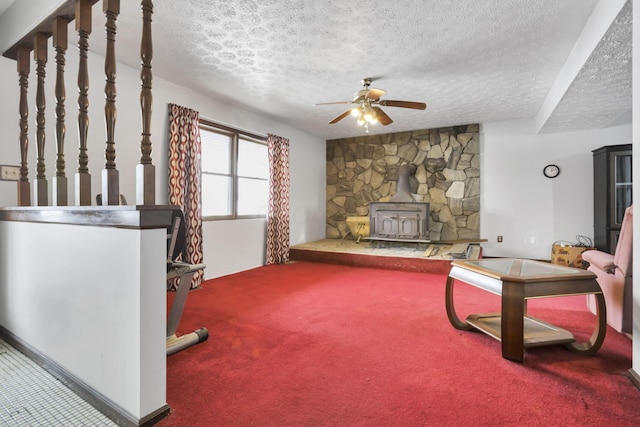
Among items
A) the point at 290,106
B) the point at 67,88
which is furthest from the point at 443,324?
the point at 67,88

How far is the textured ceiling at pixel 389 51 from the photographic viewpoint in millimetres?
2209

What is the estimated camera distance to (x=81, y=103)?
1664 millimetres

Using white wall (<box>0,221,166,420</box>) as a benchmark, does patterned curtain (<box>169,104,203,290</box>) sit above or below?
above

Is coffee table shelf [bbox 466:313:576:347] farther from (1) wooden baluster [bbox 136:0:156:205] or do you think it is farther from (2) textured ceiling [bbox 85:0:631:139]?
(1) wooden baluster [bbox 136:0:156:205]

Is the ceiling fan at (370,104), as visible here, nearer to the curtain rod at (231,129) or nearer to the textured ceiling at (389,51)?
the textured ceiling at (389,51)

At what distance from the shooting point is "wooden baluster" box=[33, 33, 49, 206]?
2.09 m

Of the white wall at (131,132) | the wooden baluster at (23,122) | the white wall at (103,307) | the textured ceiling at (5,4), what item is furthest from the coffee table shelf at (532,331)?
the textured ceiling at (5,4)

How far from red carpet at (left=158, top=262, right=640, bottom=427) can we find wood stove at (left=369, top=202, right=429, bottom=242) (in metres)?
2.26

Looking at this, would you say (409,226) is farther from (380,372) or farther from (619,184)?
(380,372)

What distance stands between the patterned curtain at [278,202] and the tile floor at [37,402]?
323cm

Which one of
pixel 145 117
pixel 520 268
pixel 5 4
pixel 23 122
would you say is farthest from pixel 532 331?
pixel 5 4

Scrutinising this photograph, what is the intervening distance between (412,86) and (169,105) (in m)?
2.75

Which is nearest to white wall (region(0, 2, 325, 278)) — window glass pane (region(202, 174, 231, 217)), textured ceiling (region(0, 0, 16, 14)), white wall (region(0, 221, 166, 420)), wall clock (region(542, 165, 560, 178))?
window glass pane (region(202, 174, 231, 217))

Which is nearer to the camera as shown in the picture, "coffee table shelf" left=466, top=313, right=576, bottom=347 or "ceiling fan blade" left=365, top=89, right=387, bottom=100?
"coffee table shelf" left=466, top=313, right=576, bottom=347
